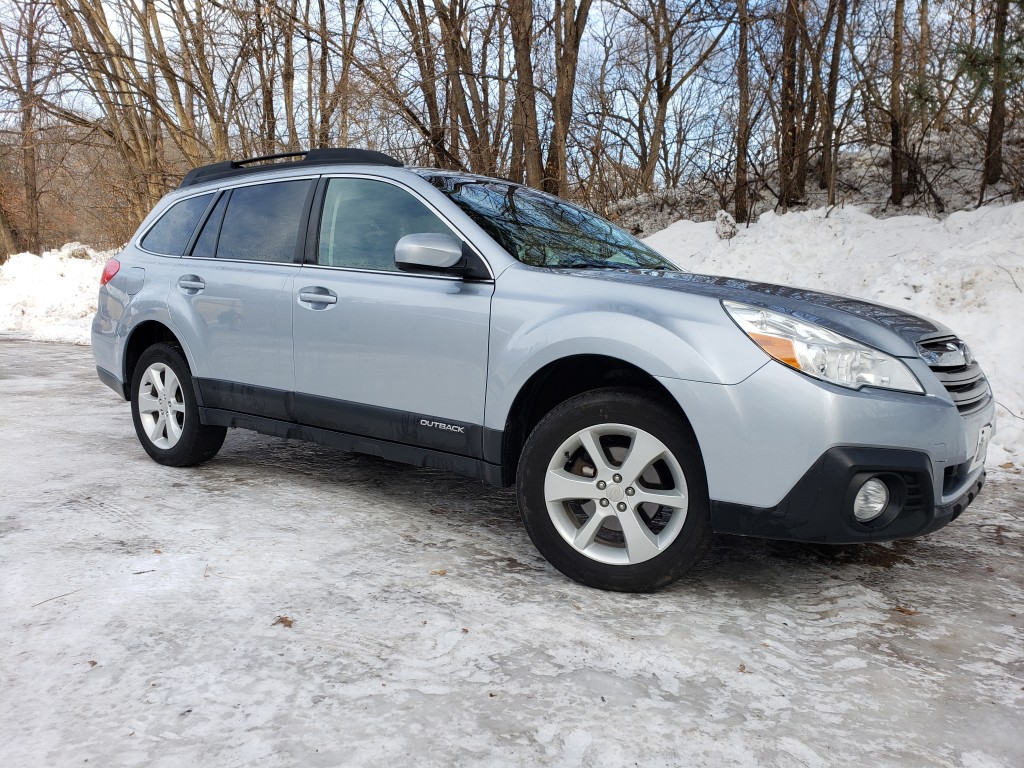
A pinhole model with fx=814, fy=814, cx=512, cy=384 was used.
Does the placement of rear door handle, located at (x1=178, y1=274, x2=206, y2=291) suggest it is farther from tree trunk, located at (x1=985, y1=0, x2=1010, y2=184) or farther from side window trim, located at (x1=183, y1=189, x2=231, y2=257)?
tree trunk, located at (x1=985, y1=0, x2=1010, y2=184)

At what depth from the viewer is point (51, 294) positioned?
1720cm

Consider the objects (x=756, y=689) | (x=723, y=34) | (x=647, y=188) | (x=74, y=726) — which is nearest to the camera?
(x=74, y=726)

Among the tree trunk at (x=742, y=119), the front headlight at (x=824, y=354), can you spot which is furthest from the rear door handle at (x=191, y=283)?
the tree trunk at (x=742, y=119)

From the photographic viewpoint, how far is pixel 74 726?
7.26 ft

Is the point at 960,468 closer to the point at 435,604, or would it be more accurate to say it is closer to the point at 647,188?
the point at 435,604

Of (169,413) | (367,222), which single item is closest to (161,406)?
(169,413)

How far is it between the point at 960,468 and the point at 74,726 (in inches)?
122

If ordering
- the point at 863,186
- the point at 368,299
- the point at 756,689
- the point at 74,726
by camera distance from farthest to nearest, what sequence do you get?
the point at 863,186 → the point at 368,299 → the point at 756,689 → the point at 74,726

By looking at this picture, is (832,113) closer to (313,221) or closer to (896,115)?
(896,115)

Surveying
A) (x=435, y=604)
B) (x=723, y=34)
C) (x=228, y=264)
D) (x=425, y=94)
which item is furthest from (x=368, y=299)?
(x=723, y=34)

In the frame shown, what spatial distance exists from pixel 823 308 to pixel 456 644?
6.14 ft

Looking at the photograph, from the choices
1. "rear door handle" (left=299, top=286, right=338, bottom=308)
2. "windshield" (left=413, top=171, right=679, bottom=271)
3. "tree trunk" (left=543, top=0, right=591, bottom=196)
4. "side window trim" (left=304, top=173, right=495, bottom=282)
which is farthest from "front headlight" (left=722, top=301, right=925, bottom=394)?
"tree trunk" (left=543, top=0, right=591, bottom=196)

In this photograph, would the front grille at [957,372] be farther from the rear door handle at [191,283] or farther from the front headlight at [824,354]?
the rear door handle at [191,283]

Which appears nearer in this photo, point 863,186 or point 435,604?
point 435,604
